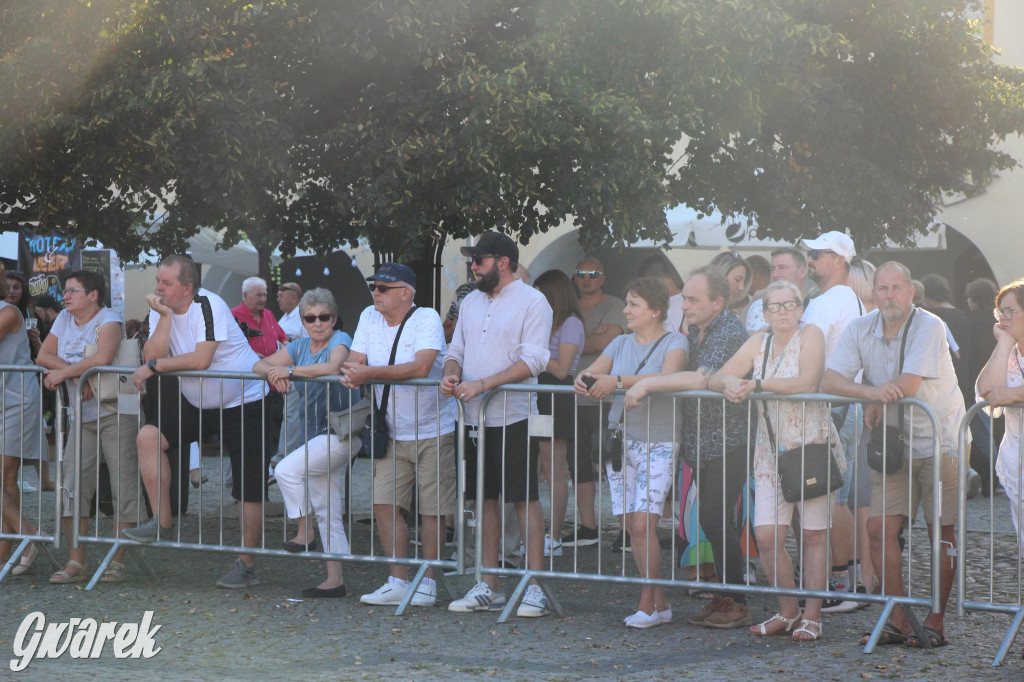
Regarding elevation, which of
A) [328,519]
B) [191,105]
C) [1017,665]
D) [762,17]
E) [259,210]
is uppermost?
[762,17]

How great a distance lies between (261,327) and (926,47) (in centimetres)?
642

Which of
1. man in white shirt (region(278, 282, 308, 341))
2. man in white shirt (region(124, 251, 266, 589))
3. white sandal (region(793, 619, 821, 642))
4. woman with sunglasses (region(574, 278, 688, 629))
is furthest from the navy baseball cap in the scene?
man in white shirt (region(278, 282, 308, 341))

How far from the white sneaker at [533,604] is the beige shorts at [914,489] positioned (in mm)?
1753

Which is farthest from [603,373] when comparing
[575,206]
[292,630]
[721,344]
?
[575,206]

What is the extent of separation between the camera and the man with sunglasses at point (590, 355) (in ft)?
29.6

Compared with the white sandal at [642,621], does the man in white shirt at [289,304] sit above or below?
above

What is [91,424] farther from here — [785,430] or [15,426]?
[785,430]

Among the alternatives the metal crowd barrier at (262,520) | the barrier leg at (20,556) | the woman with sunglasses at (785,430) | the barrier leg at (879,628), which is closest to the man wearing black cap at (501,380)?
the metal crowd barrier at (262,520)

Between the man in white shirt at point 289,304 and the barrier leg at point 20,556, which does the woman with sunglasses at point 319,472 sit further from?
the man in white shirt at point 289,304

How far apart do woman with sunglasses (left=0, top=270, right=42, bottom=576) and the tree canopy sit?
140cm

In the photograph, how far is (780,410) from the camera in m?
6.42

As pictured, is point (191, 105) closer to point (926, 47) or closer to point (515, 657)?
point (515, 657)

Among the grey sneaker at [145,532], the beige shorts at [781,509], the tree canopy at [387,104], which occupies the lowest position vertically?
the grey sneaker at [145,532]

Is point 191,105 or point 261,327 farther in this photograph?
point 261,327
